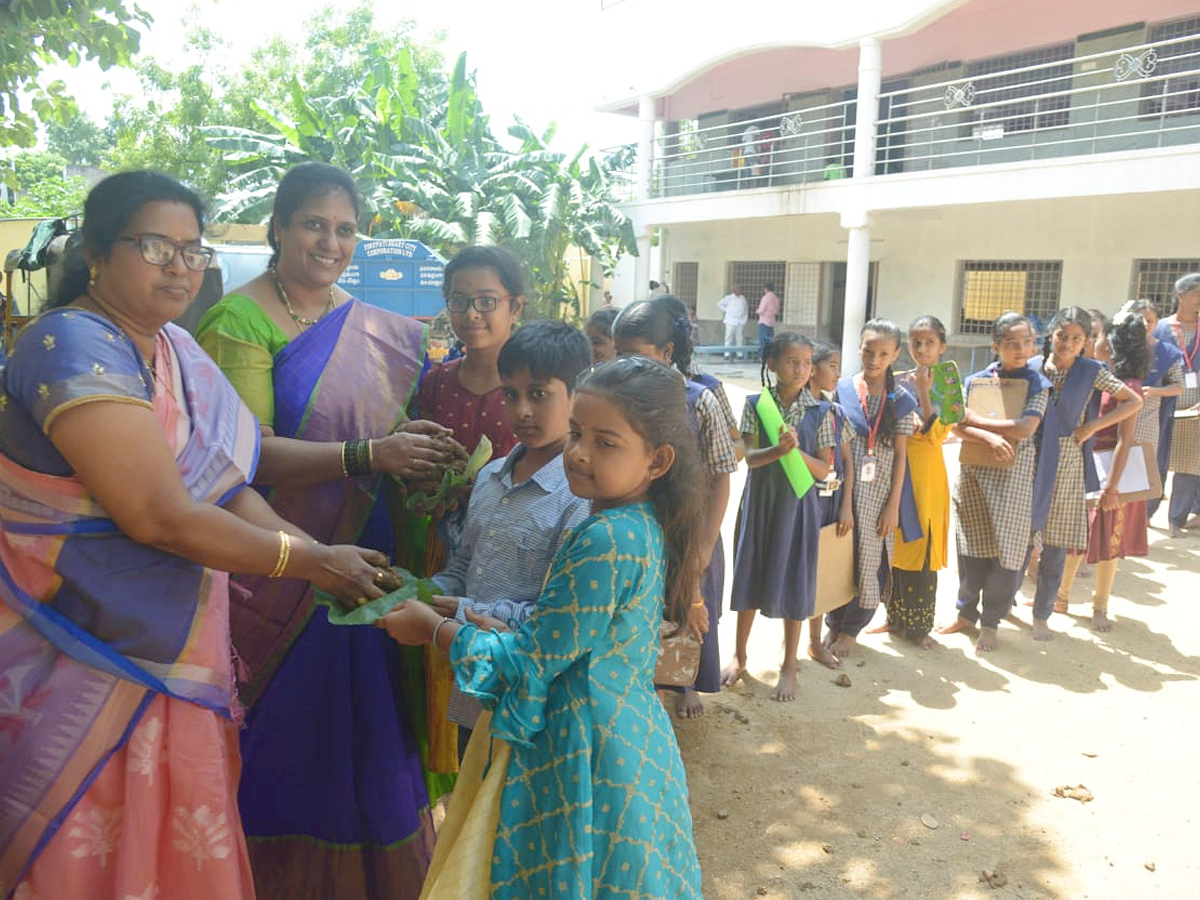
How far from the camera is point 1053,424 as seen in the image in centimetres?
479

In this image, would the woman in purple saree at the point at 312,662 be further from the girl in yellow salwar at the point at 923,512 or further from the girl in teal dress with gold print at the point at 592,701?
the girl in yellow salwar at the point at 923,512

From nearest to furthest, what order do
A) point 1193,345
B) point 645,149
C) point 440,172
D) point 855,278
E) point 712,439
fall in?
point 712,439 → point 1193,345 → point 855,278 → point 440,172 → point 645,149

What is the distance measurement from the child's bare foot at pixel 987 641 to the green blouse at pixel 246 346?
369 cm

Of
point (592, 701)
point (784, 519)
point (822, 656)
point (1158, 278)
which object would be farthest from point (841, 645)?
point (1158, 278)

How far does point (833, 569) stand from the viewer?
4379mm

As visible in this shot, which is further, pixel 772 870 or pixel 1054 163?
pixel 1054 163

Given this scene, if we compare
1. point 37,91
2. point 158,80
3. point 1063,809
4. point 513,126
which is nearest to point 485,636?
point 1063,809

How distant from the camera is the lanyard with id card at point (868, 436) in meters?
4.43

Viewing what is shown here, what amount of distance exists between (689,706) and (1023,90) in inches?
546

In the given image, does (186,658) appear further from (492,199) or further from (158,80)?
(158,80)

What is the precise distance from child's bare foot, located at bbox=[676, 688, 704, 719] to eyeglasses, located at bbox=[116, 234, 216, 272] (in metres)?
2.69

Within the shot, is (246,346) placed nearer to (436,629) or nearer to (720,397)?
(436,629)

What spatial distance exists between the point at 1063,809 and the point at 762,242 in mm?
17176

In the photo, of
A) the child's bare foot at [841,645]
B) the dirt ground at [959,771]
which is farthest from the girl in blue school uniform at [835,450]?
the dirt ground at [959,771]
